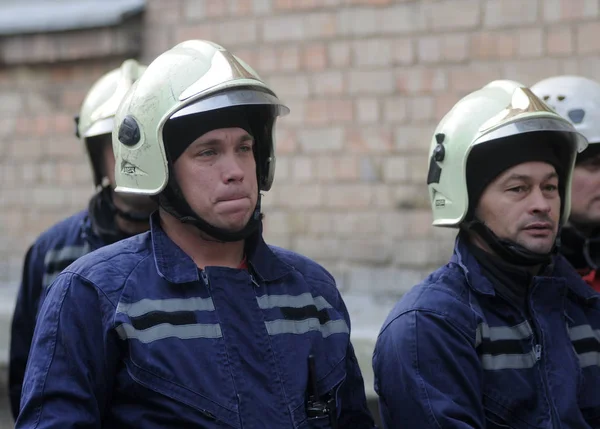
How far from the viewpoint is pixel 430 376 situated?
3.09 metres

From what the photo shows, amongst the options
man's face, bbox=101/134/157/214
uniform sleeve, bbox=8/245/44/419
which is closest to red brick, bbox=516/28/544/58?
man's face, bbox=101/134/157/214

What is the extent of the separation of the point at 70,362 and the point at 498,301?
1.40 m

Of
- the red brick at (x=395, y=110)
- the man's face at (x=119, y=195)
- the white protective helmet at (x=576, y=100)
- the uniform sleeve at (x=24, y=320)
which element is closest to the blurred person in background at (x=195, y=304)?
the man's face at (x=119, y=195)

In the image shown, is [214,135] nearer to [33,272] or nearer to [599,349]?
[599,349]

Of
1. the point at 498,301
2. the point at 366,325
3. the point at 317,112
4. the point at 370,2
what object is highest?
the point at 370,2

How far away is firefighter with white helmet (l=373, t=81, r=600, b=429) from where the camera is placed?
311 centimetres

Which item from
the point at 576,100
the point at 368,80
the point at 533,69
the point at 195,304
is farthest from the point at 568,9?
the point at 195,304

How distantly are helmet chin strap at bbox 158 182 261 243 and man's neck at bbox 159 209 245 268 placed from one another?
0.03 meters

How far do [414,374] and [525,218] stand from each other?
0.71 meters

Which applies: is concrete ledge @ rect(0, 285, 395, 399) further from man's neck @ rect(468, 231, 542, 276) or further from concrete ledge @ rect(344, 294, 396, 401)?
man's neck @ rect(468, 231, 542, 276)

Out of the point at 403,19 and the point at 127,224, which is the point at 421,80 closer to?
the point at 403,19

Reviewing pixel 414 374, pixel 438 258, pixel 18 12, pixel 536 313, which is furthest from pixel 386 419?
pixel 18 12

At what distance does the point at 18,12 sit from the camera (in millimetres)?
8172

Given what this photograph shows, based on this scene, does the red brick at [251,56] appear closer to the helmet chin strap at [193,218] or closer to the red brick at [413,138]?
the red brick at [413,138]
